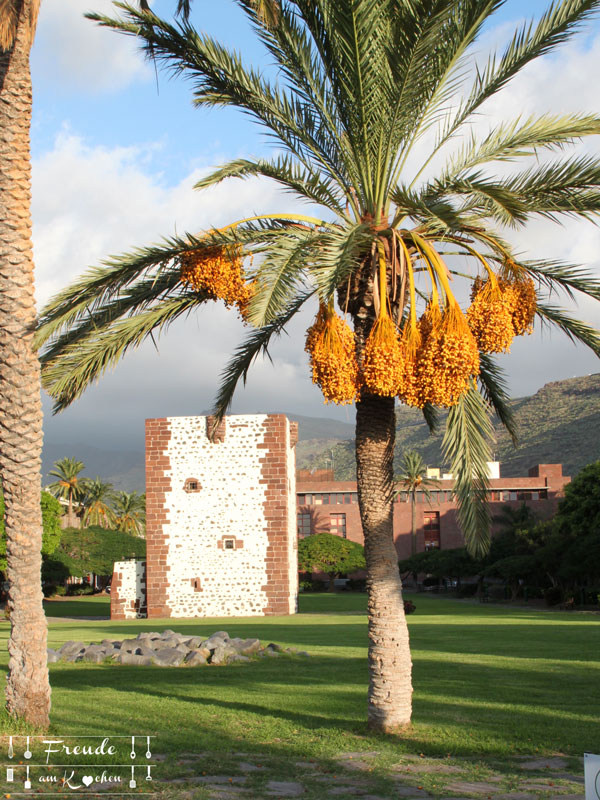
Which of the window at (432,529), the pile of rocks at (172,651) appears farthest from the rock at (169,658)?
the window at (432,529)

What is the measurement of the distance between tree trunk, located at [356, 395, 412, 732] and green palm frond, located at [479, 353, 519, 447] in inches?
74.4

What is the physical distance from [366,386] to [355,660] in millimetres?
10827

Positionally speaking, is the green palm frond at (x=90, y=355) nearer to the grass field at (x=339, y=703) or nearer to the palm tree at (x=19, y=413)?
the palm tree at (x=19, y=413)

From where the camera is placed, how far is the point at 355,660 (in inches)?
727

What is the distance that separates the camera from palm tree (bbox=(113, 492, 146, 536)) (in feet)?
338

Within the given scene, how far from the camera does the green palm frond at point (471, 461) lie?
9.98m

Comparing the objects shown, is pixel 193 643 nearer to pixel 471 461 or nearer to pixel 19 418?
pixel 19 418

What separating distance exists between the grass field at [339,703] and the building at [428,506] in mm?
75290

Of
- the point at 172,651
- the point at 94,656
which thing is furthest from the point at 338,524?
the point at 172,651

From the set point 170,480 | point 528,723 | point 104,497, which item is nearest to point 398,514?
point 104,497

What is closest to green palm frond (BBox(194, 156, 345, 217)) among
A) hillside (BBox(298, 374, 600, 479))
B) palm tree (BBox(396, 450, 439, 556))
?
palm tree (BBox(396, 450, 439, 556))

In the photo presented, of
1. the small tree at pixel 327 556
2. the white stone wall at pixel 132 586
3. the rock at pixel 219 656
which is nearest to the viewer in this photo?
the rock at pixel 219 656

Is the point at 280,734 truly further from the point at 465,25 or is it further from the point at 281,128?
the point at 465,25

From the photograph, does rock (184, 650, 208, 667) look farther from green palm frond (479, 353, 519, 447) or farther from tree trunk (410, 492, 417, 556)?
Result: tree trunk (410, 492, 417, 556)
